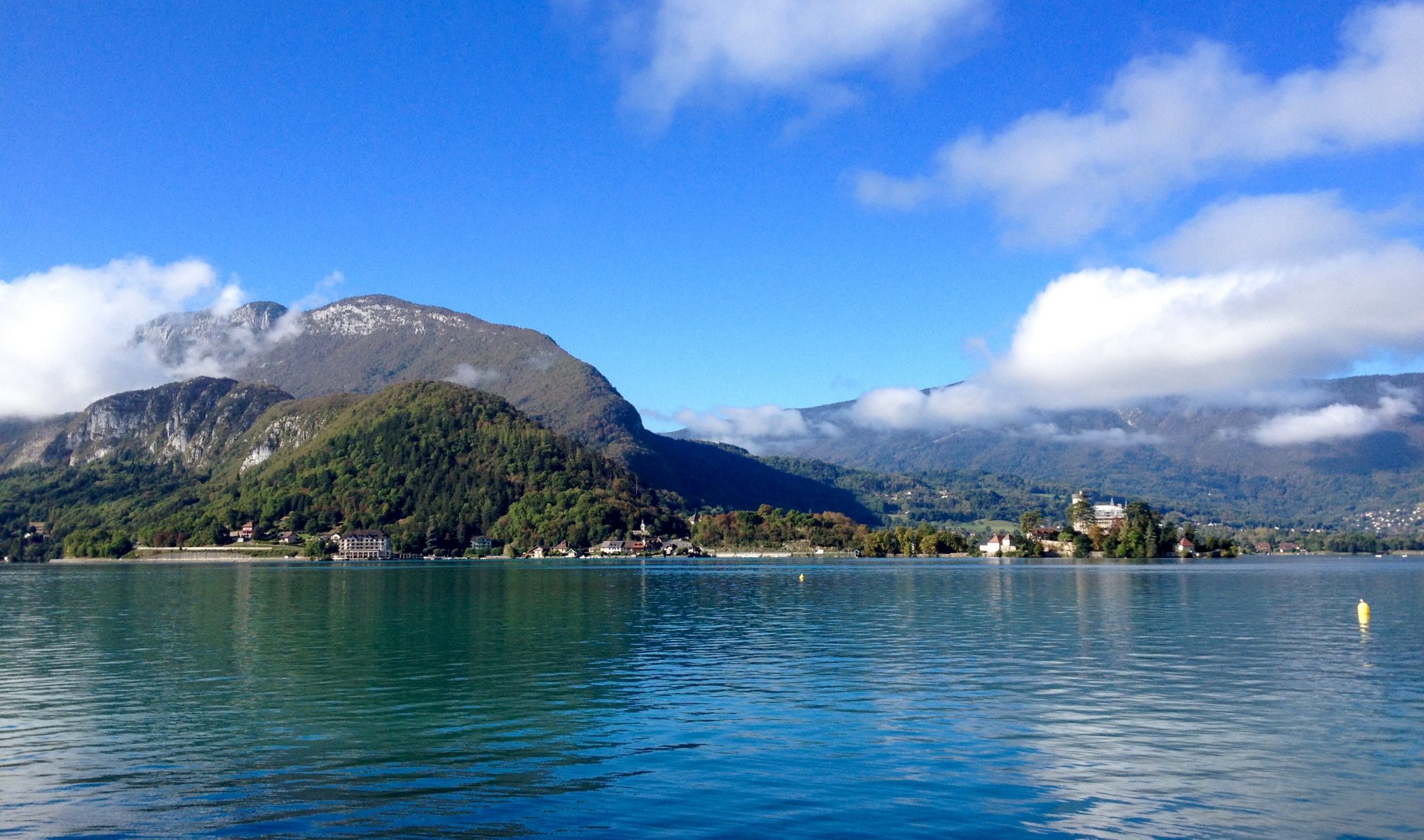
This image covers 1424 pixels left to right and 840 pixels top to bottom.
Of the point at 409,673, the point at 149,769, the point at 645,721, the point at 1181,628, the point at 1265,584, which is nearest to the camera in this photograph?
the point at 149,769

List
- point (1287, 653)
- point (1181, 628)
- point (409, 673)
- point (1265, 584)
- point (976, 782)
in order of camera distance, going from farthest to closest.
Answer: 1. point (1265, 584)
2. point (1181, 628)
3. point (1287, 653)
4. point (409, 673)
5. point (976, 782)

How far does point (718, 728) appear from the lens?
102 ft

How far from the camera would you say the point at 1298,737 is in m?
30.0

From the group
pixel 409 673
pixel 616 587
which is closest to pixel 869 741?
pixel 409 673

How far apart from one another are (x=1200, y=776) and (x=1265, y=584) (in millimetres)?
109239

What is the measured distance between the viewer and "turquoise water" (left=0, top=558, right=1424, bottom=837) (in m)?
21.9

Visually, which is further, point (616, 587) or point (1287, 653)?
point (616, 587)

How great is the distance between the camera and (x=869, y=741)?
29047 mm

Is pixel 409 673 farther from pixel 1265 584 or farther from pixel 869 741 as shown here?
pixel 1265 584

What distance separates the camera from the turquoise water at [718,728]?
71.8 ft

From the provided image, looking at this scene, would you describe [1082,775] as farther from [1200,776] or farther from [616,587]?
[616,587]

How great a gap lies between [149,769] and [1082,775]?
2323 centimetres

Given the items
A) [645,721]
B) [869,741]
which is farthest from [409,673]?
[869,741]

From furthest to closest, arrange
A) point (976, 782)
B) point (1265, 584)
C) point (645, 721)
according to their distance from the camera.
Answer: point (1265, 584), point (645, 721), point (976, 782)
